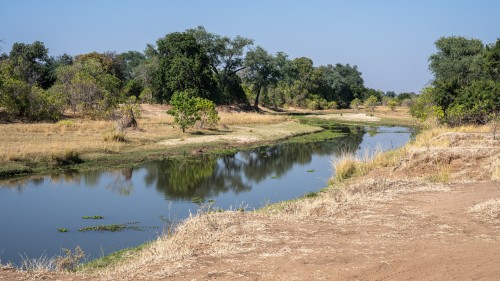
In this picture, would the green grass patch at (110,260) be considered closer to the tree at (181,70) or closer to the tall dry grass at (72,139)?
the tall dry grass at (72,139)

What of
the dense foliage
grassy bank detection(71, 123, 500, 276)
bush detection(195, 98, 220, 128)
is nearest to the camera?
grassy bank detection(71, 123, 500, 276)

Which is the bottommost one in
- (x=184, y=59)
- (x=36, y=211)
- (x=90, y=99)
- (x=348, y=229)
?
(x=36, y=211)

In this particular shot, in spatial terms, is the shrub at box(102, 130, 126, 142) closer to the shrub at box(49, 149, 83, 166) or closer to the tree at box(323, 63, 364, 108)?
the shrub at box(49, 149, 83, 166)

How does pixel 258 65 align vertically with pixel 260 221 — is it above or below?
above

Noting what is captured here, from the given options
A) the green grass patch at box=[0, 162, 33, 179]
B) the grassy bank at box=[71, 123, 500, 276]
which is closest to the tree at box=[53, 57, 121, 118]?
the green grass patch at box=[0, 162, 33, 179]

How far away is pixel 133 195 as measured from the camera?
17906 millimetres

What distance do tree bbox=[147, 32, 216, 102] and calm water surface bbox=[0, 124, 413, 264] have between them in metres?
26.3

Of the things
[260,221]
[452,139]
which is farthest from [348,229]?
[452,139]

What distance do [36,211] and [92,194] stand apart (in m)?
2.74

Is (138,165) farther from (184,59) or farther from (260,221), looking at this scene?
(184,59)

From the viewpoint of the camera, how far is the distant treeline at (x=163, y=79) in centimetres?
3719

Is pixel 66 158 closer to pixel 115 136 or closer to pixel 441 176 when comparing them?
pixel 115 136

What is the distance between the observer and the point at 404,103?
91.4m

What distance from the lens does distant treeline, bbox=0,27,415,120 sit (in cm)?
3719
